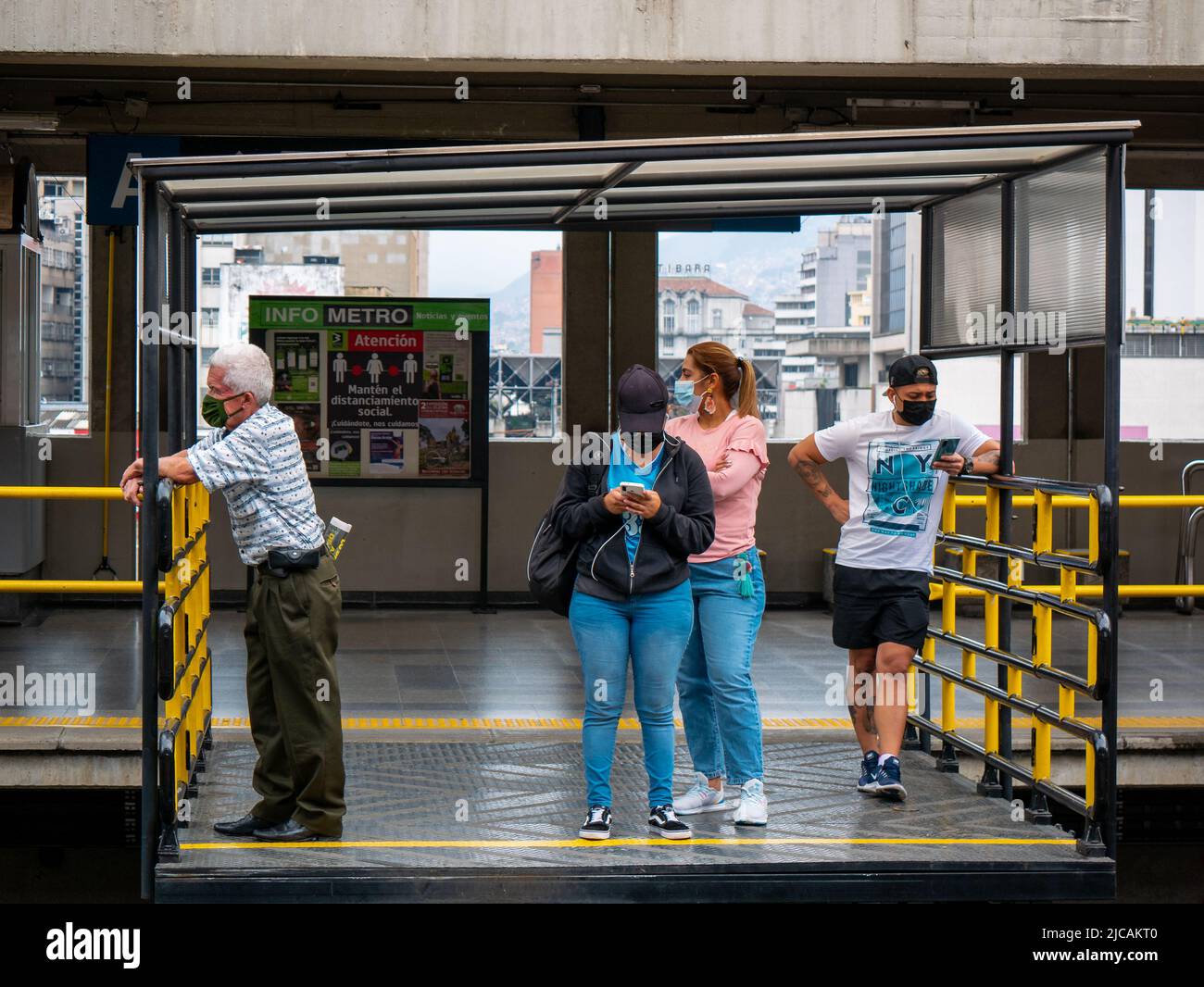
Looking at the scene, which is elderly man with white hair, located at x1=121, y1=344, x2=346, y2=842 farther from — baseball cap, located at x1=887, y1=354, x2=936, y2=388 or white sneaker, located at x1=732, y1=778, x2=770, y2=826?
baseball cap, located at x1=887, y1=354, x2=936, y2=388

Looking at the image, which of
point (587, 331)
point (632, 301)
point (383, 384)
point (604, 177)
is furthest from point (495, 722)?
point (632, 301)

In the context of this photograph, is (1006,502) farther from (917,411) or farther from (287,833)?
(287,833)

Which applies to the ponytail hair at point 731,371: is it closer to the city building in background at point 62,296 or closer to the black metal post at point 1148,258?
the city building in background at point 62,296

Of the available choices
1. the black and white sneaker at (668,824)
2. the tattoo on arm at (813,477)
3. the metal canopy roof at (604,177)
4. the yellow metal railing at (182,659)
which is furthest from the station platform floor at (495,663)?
the metal canopy roof at (604,177)

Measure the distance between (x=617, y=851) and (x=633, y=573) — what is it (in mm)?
1056

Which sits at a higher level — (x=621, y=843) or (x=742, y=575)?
(x=742, y=575)

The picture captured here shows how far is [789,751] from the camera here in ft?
25.5

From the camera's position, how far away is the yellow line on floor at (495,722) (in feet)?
25.4

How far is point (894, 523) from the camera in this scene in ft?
21.8

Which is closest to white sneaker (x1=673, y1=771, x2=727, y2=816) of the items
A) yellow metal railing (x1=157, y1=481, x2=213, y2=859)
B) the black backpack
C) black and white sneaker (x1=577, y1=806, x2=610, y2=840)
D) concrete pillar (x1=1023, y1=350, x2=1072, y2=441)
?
black and white sneaker (x1=577, y1=806, x2=610, y2=840)

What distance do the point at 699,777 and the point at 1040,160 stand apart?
2.96 metres

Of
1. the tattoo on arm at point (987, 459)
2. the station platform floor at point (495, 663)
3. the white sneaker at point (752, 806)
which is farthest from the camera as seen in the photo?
the station platform floor at point (495, 663)

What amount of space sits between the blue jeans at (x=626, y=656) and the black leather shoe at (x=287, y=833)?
1.10m

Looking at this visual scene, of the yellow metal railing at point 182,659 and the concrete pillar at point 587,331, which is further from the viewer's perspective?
the concrete pillar at point 587,331
